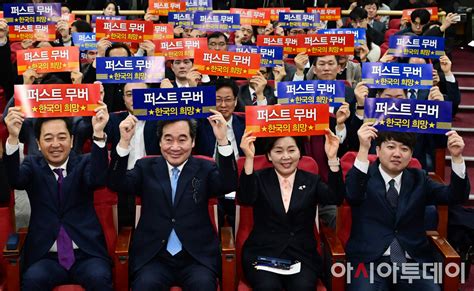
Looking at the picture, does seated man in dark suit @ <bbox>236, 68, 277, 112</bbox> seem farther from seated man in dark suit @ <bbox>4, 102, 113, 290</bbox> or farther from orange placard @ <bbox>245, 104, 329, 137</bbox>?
seated man in dark suit @ <bbox>4, 102, 113, 290</bbox>

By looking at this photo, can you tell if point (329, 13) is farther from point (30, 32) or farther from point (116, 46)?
point (30, 32)

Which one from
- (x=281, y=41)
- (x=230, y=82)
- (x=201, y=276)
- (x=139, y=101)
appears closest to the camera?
(x=201, y=276)

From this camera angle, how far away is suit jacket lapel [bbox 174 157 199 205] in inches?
132

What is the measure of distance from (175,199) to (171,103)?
1.55 ft

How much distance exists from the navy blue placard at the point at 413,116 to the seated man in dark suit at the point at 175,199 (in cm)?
77

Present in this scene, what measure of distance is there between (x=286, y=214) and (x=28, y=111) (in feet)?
4.41

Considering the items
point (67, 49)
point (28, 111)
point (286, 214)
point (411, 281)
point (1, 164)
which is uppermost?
point (67, 49)

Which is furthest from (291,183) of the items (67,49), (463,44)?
(463,44)

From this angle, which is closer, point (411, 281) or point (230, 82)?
point (411, 281)

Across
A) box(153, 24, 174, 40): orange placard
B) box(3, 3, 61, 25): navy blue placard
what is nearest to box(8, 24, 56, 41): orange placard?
box(3, 3, 61, 25): navy blue placard

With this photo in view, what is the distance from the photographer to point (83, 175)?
131 inches

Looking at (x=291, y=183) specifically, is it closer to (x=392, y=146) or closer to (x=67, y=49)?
(x=392, y=146)

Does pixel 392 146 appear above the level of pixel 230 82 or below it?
below

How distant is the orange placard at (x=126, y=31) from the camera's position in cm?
548
